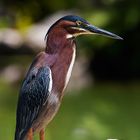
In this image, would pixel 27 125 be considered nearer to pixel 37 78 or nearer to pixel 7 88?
pixel 37 78

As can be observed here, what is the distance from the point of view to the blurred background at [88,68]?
9797 mm

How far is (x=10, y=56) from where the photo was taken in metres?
15.8

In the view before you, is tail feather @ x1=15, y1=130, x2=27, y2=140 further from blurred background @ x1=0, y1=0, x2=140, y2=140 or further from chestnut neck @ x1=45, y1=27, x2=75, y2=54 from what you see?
blurred background @ x1=0, y1=0, x2=140, y2=140

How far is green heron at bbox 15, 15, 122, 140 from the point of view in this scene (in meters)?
4.63

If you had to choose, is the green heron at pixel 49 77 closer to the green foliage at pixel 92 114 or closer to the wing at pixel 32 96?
the wing at pixel 32 96

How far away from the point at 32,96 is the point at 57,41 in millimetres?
404

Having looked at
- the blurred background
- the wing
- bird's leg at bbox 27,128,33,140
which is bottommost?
the blurred background

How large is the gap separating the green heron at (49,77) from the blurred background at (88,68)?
349cm

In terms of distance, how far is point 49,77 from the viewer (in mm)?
4641

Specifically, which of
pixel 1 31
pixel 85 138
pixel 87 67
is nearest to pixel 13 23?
pixel 1 31

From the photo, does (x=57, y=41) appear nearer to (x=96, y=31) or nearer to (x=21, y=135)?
(x=96, y=31)

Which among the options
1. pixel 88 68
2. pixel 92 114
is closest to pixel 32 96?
pixel 92 114

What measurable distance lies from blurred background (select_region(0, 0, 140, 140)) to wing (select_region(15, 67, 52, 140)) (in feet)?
11.4

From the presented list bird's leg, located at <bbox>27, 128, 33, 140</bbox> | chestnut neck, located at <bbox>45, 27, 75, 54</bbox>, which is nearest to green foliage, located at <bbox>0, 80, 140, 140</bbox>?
bird's leg, located at <bbox>27, 128, 33, 140</bbox>
